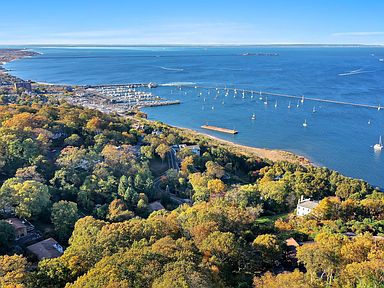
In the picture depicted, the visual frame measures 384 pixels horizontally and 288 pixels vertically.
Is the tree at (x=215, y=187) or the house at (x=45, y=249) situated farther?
the tree at (x=215, y=187)

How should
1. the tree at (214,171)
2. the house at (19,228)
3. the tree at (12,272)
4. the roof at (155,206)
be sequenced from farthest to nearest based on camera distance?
the tree at (214,171)
the roof at (155,206)
the house at (19,228)
the tree at (12,272)

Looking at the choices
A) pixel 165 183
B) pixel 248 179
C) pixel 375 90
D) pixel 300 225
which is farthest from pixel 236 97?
pixel 300 225

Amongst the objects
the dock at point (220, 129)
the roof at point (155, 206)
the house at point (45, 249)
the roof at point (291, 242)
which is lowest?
the dock at point (220, 129)

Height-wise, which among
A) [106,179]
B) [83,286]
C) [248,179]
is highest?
[83,286]

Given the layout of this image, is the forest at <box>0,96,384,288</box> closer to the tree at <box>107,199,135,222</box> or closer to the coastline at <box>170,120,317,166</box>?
the tree at <box>107,199,135,222</box>

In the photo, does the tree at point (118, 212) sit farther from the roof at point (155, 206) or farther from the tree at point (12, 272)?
the tree at point (12, 272)

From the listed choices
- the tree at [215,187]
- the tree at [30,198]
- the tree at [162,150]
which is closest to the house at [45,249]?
the tree at [30,198]

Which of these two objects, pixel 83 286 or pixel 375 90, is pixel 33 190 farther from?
pixel 375 90

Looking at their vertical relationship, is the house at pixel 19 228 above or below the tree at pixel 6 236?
below
